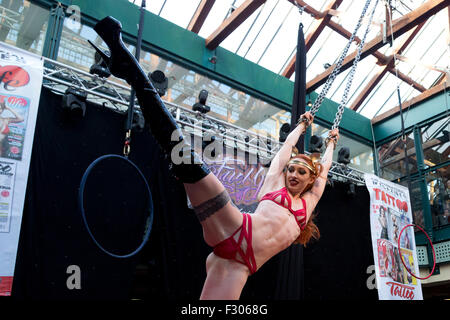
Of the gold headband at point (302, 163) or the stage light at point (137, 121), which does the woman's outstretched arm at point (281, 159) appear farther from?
the stage light at point (137, 121)

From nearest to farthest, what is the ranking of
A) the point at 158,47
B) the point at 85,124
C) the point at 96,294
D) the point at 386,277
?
the point at 96,294 → the point at 85,124 → the point at 386,277 → the point at 158,47

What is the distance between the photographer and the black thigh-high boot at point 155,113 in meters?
1.70

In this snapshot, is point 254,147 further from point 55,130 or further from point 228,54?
point 55,130

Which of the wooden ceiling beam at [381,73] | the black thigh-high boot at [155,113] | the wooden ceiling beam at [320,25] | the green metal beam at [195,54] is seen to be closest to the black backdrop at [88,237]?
the green metal beam at [195,54]

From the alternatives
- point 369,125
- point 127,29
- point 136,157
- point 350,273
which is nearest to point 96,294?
point 136,157

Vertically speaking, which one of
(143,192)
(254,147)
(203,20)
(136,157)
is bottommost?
(143,192)

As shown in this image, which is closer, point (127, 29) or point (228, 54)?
point (127, 29)

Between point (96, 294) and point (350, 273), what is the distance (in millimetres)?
4043

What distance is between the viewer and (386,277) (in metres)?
5.97

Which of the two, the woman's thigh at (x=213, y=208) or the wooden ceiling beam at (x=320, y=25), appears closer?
the woman's thigh at (x=213, y=208)

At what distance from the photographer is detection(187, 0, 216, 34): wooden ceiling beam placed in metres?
6.80

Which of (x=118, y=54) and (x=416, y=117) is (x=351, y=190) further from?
(x=118, y=54)

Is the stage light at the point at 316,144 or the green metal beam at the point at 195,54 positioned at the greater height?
the green metal beam at the point at 195,54

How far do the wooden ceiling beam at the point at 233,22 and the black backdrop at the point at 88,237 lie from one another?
95.8 inches
